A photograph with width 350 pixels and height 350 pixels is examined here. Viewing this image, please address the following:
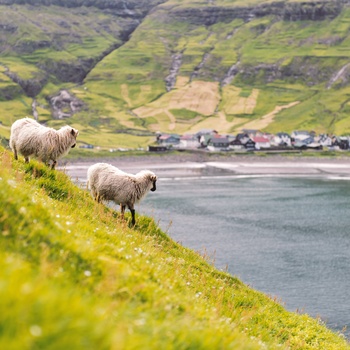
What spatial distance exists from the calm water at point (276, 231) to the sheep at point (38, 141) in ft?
14.9

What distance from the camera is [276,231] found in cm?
7844

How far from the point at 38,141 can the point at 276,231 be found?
6251 centimetres

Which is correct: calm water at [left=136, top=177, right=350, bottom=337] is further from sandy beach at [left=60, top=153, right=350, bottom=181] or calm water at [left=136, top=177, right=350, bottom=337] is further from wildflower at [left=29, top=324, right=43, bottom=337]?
sandy beach at [left=60, top=153, right=350, bottom=181]

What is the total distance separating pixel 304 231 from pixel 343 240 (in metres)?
8.48

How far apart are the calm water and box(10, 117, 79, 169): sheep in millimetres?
4549

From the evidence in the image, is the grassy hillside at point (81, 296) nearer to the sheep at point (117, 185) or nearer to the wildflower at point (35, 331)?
the wildflower at point (35, 331)

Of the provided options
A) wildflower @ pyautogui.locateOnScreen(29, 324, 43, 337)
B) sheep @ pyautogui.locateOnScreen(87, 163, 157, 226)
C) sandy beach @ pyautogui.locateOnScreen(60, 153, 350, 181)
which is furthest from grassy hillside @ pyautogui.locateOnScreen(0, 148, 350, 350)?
sandy beach @ pyautogui.locateOnScreen(60, 153, 350, 181)

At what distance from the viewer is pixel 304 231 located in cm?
7806

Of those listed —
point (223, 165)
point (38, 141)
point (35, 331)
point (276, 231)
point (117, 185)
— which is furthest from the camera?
point (223, 165)

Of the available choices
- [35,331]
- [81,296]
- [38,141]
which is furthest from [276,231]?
[35,331]

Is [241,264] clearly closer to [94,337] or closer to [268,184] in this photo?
[94,337]

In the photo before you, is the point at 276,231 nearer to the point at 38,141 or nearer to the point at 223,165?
the point at 38,141

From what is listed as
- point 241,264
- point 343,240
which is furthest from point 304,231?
point 241,264

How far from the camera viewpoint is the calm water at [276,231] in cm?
4772
